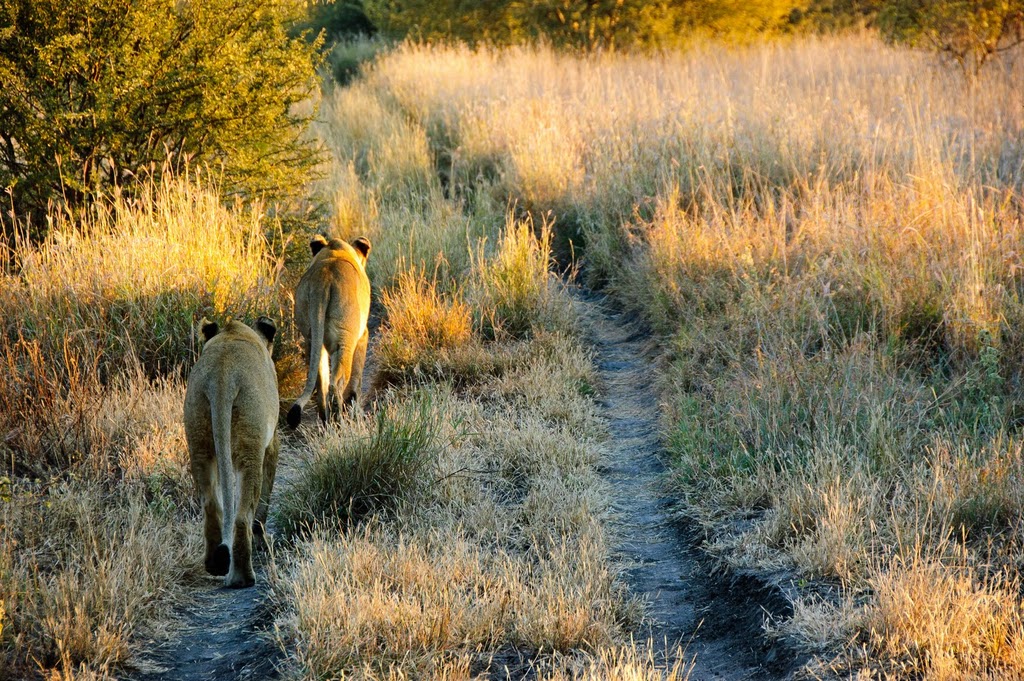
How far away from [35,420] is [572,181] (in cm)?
660

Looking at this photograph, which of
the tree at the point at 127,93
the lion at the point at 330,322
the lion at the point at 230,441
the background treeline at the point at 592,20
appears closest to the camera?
the lion at the point at 230,441

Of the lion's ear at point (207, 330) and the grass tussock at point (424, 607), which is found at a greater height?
the lion's ear at point (207, 330)

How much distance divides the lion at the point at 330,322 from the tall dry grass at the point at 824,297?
6.73 feet

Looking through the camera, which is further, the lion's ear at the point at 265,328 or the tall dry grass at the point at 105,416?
the lion's ear at the point at 265,328

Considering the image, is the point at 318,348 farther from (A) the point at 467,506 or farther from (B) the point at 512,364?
(B) the point at 512,364

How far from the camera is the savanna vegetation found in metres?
4.25

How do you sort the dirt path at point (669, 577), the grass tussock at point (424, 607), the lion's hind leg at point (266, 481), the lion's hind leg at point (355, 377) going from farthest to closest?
the lion's hind leg at point (355, 377)
the lion's hind leg at point (266, 481)
the dirt path at point (669, 577)
the grass tussock at point (424, 607)

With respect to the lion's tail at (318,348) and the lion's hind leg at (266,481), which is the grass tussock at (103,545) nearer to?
the lion's hind leg at (266,481)

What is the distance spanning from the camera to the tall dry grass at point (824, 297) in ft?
15.1

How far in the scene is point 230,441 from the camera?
4.55 m

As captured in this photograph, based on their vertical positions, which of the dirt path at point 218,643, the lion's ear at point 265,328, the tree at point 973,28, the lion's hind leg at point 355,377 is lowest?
the dirt path at point 218,643

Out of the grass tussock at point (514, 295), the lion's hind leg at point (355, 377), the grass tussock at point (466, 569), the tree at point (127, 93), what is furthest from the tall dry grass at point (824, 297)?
the tree at point (127, 93)

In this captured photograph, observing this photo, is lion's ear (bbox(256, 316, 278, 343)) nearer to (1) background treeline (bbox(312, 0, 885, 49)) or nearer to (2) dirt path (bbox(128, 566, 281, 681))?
(2) dirt path (bbox(128, 566, 281, 681))

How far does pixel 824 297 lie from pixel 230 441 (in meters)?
4.25
